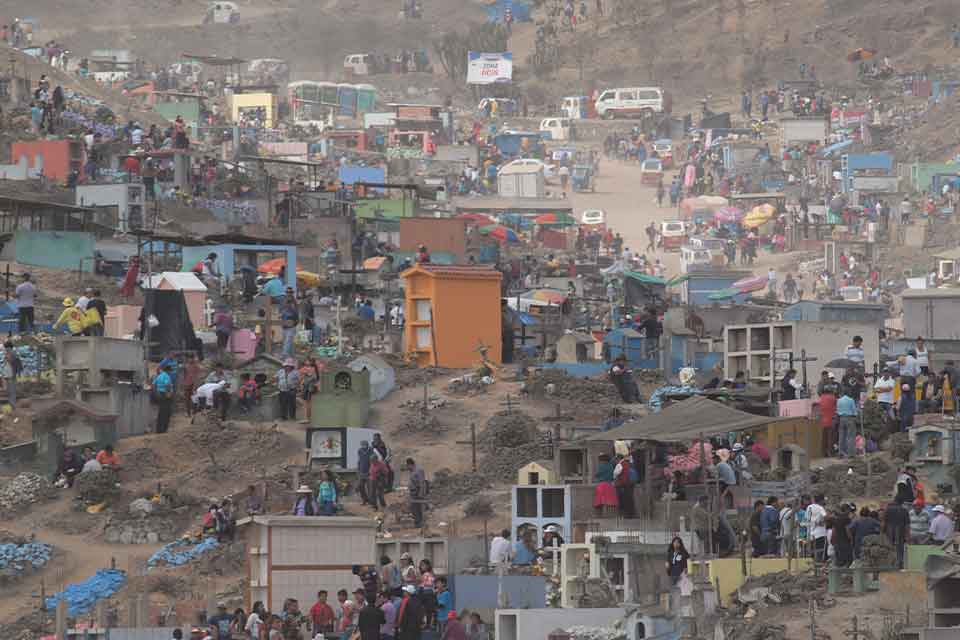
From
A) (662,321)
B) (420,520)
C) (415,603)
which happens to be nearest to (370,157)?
(662,321)

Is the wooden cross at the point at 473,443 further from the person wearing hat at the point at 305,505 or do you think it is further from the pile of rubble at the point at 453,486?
the person wearing hat at the point at 305,505

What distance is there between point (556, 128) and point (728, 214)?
17.3 meters

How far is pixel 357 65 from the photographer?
4363 inches

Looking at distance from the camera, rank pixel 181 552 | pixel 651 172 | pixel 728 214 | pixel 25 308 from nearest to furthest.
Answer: pixel 181 552
pixel 25 308
pixel 728 214
pixel 651 172

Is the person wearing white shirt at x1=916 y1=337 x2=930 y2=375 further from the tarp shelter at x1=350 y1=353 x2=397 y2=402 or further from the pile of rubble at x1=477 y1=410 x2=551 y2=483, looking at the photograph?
the tarp shelter at x1=350 y1=353 x2=397 y2=402

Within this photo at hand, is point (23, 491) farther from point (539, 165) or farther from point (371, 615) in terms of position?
point (539, 165)

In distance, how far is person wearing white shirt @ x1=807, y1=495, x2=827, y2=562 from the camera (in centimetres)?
3347

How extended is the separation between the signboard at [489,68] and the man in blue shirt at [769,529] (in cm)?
7398

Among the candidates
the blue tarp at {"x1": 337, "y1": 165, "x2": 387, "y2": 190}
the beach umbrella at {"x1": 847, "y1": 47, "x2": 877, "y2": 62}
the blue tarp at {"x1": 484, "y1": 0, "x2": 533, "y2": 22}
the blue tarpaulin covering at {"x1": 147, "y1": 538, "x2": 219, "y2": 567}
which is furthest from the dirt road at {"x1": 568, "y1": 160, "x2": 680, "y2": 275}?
the blue tarpaulin covering at {"x1": 147, "y1": 538, "x2": 219, "y2": 567}

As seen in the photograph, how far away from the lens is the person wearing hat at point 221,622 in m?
33.5

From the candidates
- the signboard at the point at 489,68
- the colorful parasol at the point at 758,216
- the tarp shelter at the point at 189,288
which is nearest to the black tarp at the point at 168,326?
the tarp shelter at the point at 189,288

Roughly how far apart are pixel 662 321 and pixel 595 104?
49488 mm

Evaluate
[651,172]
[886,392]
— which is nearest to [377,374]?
[886,392]

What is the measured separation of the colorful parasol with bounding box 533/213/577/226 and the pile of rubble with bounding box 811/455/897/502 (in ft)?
126
